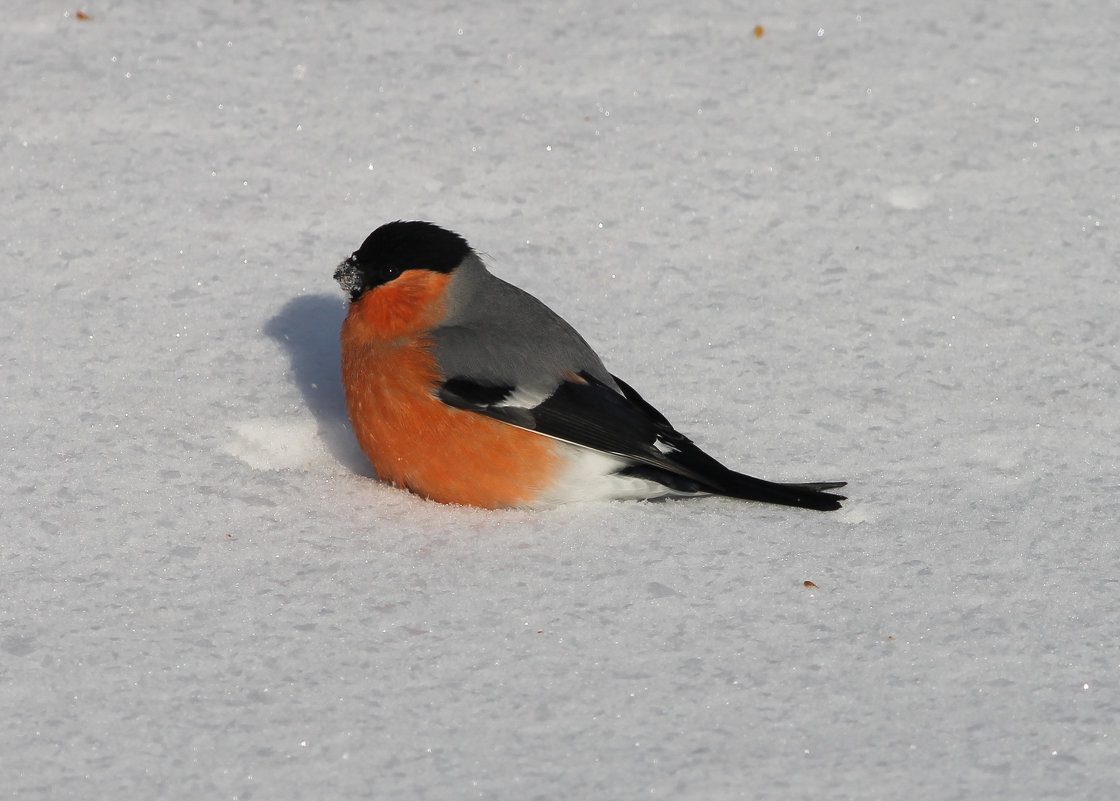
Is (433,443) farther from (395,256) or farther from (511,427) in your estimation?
(395,256)

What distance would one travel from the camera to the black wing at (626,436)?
3.42 meters

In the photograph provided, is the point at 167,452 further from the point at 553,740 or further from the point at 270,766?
the point at 553,740

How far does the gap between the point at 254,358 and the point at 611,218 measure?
1456 millimetres

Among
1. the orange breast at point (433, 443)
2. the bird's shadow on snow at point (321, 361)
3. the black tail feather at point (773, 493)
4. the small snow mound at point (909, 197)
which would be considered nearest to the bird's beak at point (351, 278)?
the orange breast at point (433, 443)

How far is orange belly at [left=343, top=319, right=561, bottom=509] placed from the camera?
136 inches

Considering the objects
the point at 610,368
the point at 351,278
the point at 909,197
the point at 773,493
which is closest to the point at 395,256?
the point at 351,278

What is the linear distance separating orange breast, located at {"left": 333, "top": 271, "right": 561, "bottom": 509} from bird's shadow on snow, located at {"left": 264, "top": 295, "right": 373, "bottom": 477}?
0.24 m

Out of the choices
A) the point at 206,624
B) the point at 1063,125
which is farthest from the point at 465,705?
the point at 1063,125

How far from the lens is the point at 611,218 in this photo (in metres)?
4.81

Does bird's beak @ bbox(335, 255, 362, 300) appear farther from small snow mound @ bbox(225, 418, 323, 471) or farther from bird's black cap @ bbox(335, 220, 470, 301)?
small snow mound @ bbox(225, 418, 323, 471)

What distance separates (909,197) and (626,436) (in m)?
2.06

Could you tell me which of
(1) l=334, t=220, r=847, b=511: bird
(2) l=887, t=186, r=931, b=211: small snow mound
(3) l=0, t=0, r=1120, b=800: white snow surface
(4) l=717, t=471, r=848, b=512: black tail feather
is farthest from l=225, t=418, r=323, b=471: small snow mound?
(2) l=887, t=186, r=931, b=211: small snow mound

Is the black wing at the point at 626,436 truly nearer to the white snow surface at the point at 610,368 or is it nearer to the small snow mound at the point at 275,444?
the white snow surface at the point at 610,368

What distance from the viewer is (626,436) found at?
3.48m
